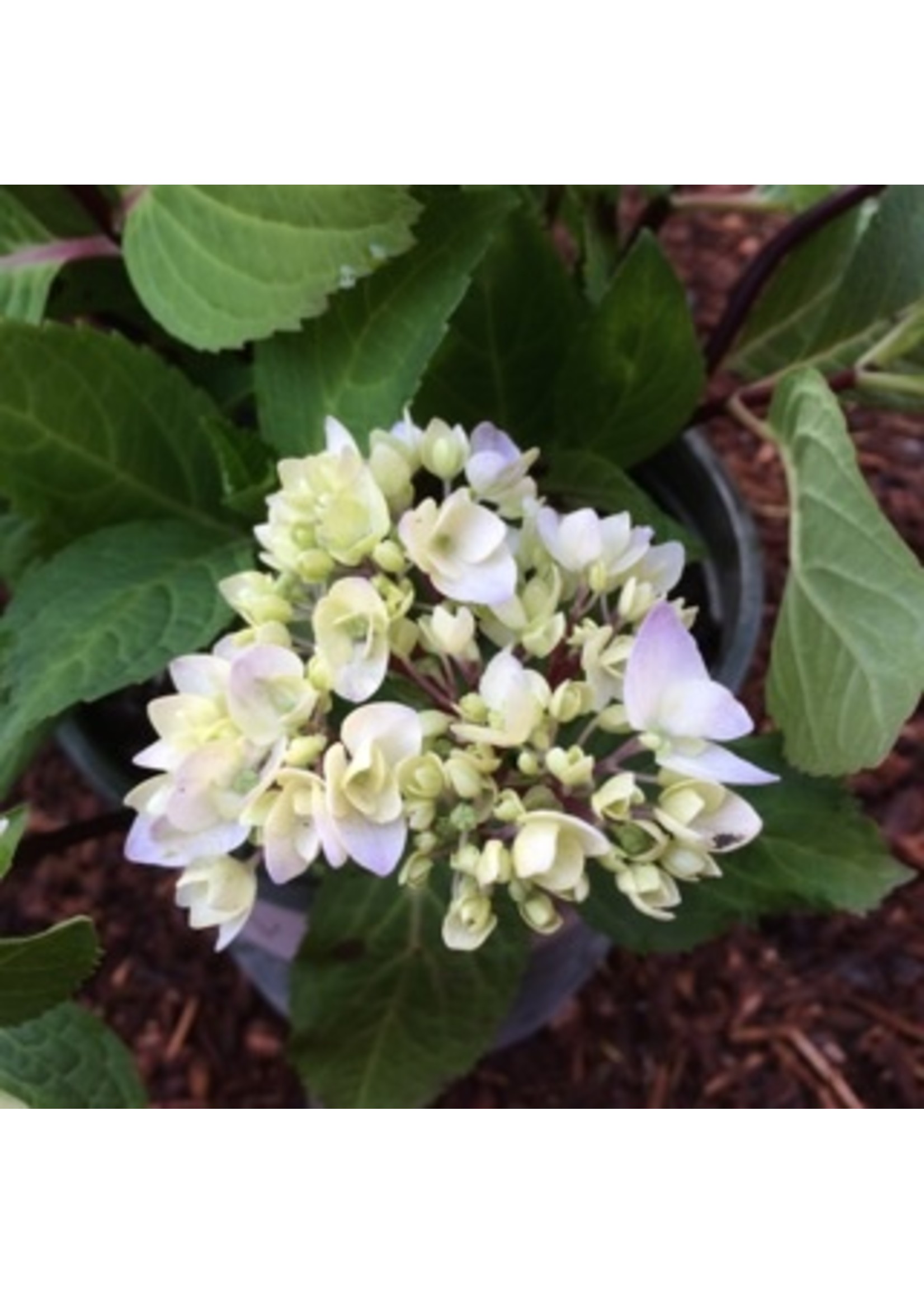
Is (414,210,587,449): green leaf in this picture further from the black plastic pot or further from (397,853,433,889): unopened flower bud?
(397,853,433,889): unopened flower bud

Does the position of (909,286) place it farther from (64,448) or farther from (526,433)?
(64,448)

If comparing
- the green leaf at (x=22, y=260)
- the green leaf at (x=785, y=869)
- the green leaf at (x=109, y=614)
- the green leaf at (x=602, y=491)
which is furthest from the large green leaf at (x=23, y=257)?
the green leaf at (x=785, y=869)

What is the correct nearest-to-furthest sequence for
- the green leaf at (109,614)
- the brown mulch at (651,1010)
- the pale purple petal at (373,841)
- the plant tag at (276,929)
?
the pale purple petal at (373,841)
the green leaf at (109,614)
the plant tag at (276,929)
the brown mulch at (651,1010)

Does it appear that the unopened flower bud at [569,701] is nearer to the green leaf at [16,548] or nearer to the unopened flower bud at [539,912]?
the unopened flower bud at [539,912]

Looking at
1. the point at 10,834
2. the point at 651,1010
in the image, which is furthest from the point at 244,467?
the point at 651,1010

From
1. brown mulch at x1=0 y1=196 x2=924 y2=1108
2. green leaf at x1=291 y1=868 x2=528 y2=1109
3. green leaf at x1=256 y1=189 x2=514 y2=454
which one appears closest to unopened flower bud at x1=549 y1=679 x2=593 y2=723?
green leaf at x1=256 y1=189 x2=514 y2=454

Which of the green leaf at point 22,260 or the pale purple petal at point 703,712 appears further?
the green leaf at point 22,260
